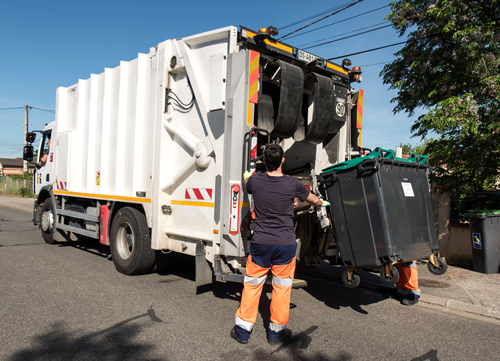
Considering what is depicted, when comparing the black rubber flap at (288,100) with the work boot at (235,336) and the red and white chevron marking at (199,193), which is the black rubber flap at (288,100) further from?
the work boot at (235,336)

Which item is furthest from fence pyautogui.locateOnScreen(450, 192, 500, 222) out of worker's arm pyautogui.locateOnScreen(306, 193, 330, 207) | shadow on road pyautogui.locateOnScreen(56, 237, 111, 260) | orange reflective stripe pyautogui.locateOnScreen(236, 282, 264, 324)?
shadow on road pyautogui.locateOnScreen(56, 237, 111, 260)

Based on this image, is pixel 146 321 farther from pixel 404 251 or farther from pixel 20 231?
pixel 20 231

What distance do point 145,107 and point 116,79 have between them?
102 cm

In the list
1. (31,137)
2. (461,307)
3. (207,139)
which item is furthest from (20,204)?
(461,307)

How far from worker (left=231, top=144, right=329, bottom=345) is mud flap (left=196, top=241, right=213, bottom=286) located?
935 mm

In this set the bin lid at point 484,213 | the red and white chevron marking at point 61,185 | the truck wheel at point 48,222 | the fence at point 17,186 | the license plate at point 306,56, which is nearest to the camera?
the license plate at point 306,56

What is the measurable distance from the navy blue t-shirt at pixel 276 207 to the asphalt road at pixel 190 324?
0.94 meters

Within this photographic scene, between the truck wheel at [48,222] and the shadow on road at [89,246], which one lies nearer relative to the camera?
the shadow on road at [89,246]

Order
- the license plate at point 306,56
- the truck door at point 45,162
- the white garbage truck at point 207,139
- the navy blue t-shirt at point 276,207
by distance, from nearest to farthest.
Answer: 1. the navy blue t-shirt at point 276,207
2. the white garbage truck at point 207,139
3. the license plate at point 306,56
4. the truck door at point 45,162

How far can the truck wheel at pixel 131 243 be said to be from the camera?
5102 mm

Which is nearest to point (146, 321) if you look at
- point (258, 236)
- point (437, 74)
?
point (258, 236)

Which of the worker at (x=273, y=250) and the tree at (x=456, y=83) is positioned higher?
the tree at (x=456, y=83)

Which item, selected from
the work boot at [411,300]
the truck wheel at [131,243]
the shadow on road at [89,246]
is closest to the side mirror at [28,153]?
the shadow on road at [89,246]

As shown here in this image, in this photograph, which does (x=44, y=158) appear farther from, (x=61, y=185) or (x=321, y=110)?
(x=321, y=110)
